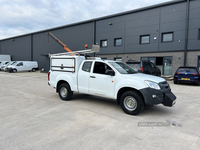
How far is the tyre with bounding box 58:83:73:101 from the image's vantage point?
20.6 ft

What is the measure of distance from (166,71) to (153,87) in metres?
13.2

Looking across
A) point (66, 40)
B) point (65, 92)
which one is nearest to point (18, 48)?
point (66, 40)

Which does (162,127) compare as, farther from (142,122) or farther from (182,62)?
(182,62)

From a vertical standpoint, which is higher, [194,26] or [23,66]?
[194,26]

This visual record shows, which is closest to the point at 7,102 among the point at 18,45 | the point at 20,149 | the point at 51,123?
the point at 51,123

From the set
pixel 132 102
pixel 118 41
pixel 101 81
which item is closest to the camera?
pixel 132 102

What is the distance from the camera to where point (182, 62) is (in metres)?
15.1

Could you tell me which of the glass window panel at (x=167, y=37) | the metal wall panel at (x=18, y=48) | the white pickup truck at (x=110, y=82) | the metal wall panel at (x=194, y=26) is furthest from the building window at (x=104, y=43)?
the metal wall panel at (x=18, y=48)

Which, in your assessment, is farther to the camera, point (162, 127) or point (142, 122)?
point (142, 122)

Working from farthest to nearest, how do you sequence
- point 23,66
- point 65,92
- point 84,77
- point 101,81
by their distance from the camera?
point 23,66 → point 65,92 → point 84,77 → point 101,81

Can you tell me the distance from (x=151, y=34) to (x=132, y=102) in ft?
45.7

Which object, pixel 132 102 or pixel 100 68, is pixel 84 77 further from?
pixel 132 102

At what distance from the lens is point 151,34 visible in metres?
16.7

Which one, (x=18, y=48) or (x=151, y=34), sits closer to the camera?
(x=151, y=34)
